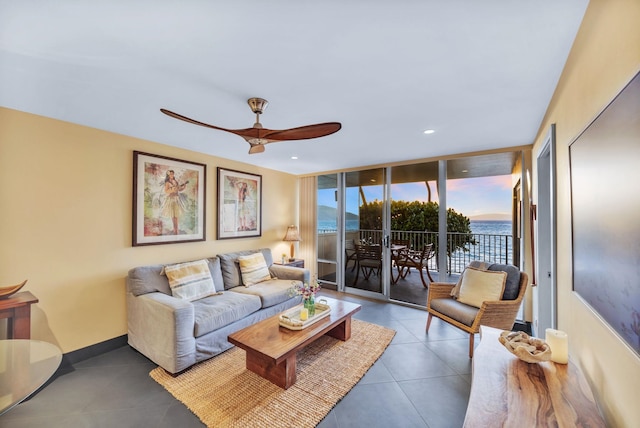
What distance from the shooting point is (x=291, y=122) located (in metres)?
2.38

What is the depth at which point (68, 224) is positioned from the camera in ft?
7.88

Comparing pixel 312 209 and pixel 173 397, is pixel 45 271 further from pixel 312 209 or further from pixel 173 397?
pixel 312 209

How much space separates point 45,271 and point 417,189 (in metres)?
4.80

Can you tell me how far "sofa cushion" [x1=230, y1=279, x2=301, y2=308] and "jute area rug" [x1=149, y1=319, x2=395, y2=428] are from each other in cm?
65

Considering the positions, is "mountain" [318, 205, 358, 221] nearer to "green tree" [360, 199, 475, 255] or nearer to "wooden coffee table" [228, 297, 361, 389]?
"green tree" [360, 199, 475, 255]

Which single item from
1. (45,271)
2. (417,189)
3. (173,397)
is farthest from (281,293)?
(417,189)

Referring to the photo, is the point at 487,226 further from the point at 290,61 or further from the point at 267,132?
the point at 290,61

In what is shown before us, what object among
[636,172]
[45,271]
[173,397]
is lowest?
[173,397]

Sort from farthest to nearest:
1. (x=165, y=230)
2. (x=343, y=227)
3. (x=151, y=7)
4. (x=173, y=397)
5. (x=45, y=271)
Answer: (x=343, y=227) < (x=165, y=230) < (x=45, y=271) < (x=173, y=397) < (x=151, y=7)

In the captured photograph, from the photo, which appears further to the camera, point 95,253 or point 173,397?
point 95,253

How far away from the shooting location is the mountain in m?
4.80

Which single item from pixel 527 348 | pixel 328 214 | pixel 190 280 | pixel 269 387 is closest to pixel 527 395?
pixel 527 348

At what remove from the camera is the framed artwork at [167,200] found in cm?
→ 290

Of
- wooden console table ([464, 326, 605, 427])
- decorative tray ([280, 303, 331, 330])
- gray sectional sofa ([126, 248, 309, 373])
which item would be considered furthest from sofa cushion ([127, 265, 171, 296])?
wooden console table ([464, 326, 605, 427])
